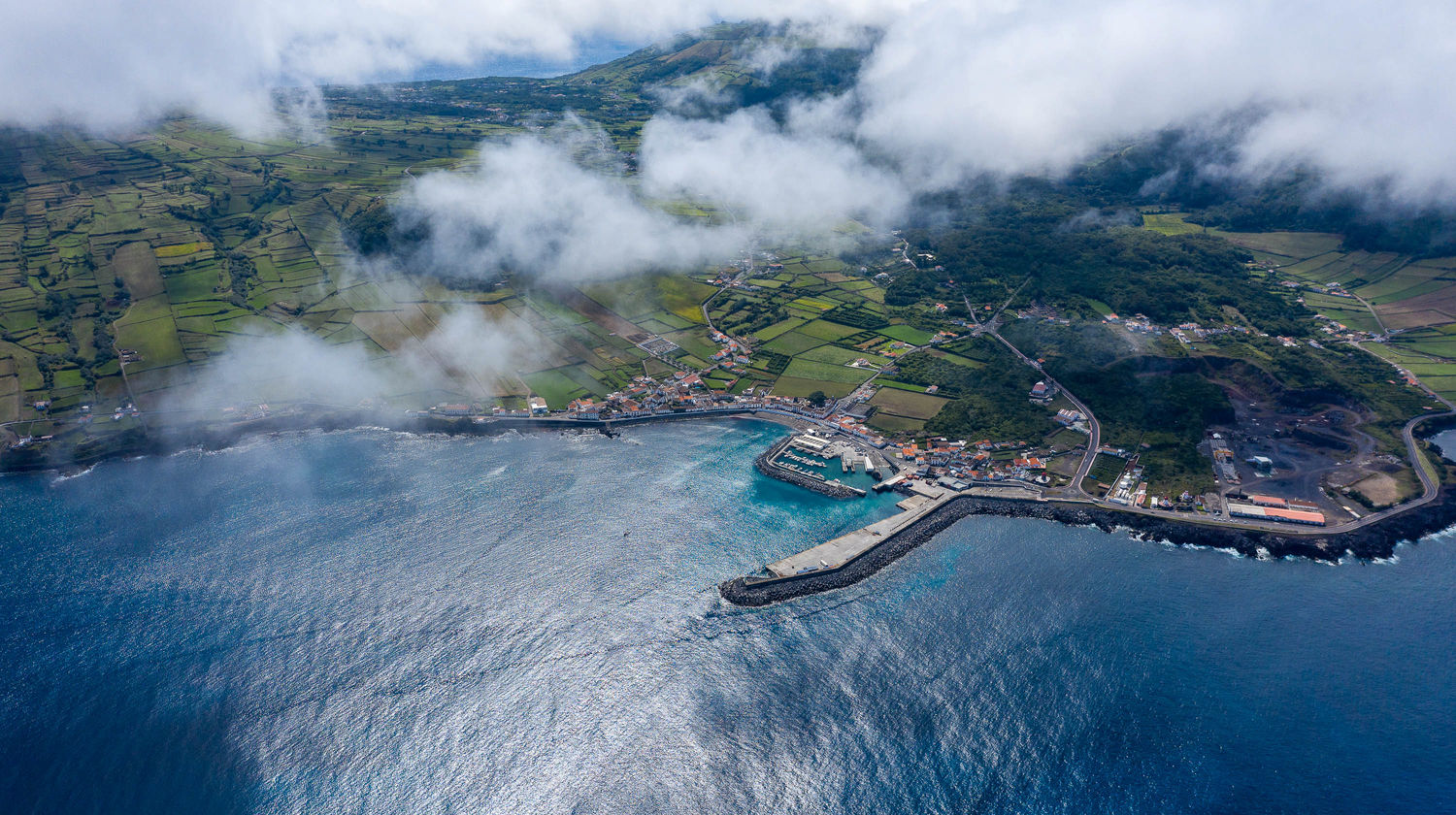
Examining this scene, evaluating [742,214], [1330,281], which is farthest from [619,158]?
[1330,281]

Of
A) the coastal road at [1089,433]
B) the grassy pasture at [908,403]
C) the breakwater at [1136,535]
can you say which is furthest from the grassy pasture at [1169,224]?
the breakwater at [1136,535]

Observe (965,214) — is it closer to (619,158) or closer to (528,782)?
(619,158)

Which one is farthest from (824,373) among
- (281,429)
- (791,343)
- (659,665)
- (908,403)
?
(281,429)

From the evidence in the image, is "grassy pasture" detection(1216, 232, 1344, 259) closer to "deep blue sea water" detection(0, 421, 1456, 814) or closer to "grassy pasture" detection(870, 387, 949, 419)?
"deep blue sea water" detection(0, 421, 1456, 814)

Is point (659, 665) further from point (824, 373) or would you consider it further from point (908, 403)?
point (824, 373)

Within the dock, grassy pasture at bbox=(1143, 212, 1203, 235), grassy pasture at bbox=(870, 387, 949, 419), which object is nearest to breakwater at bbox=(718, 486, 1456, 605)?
the dock

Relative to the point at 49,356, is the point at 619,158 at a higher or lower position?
higher
